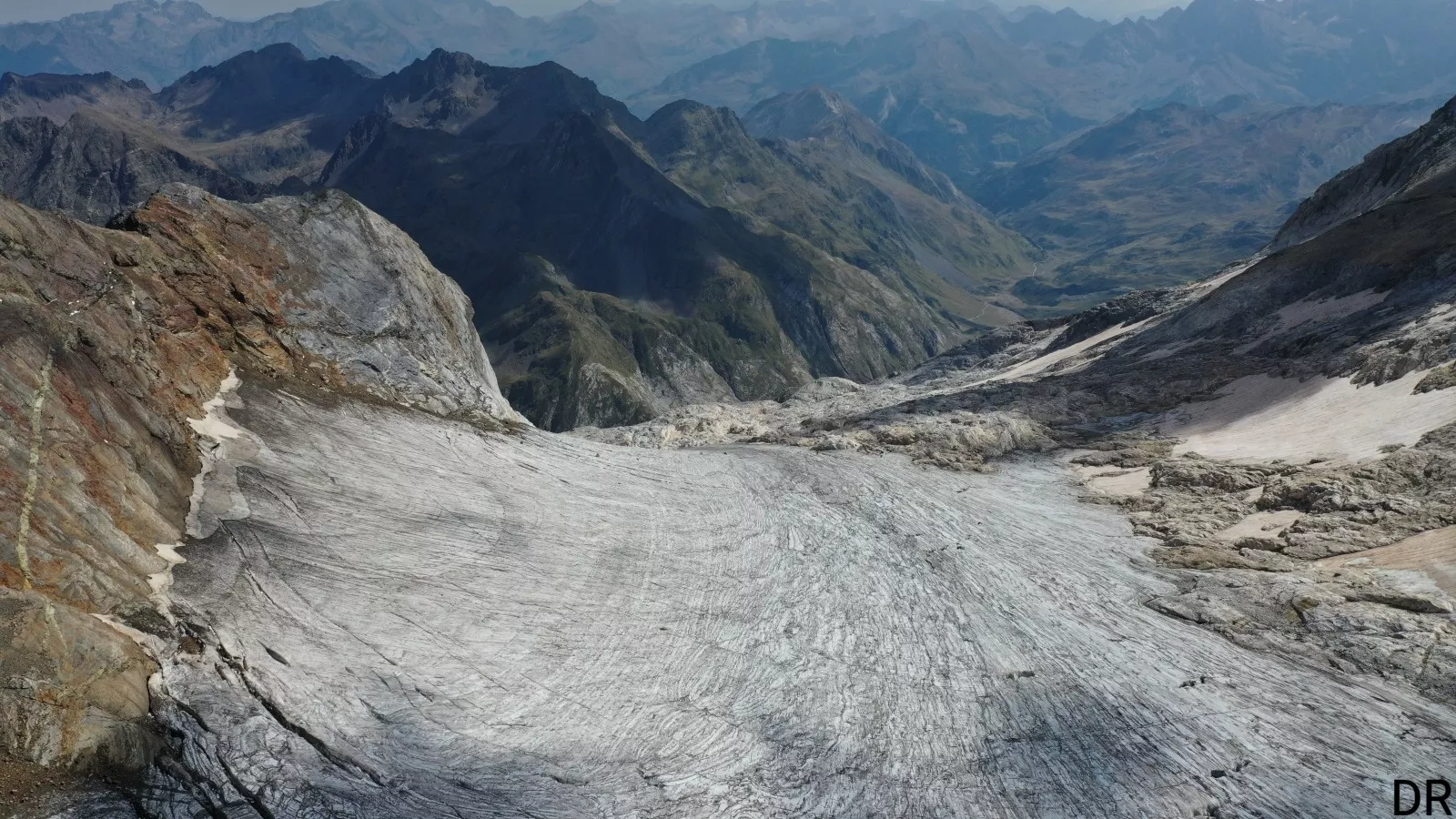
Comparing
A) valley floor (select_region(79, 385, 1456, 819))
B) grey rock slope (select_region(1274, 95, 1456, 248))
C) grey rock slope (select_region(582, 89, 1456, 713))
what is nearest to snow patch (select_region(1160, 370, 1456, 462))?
grey rock slope (select_region(582, 89, 1456, 713))

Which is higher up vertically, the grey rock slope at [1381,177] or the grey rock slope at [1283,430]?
the grey rock slope at [1381,177]

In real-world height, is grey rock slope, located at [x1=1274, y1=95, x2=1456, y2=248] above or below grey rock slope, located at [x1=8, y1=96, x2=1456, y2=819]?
above

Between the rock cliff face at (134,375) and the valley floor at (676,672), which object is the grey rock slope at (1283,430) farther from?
the rock cliff face at (134,375)

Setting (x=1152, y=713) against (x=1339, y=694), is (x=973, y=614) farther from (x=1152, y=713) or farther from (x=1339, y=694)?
(x=1339, y=694)

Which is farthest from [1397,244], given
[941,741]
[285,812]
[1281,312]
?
[285,812]

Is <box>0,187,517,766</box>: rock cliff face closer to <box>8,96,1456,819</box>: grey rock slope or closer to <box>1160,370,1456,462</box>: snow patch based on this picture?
<box>8,96,1456,819</box>: grey rock slope

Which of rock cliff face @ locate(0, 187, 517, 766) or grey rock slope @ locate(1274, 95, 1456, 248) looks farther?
grey rock slope @ locate(1274, 95, 1456, 248)

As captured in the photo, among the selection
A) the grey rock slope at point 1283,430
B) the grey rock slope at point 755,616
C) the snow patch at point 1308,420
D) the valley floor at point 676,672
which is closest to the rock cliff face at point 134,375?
the grey rock slope at point 755,616
